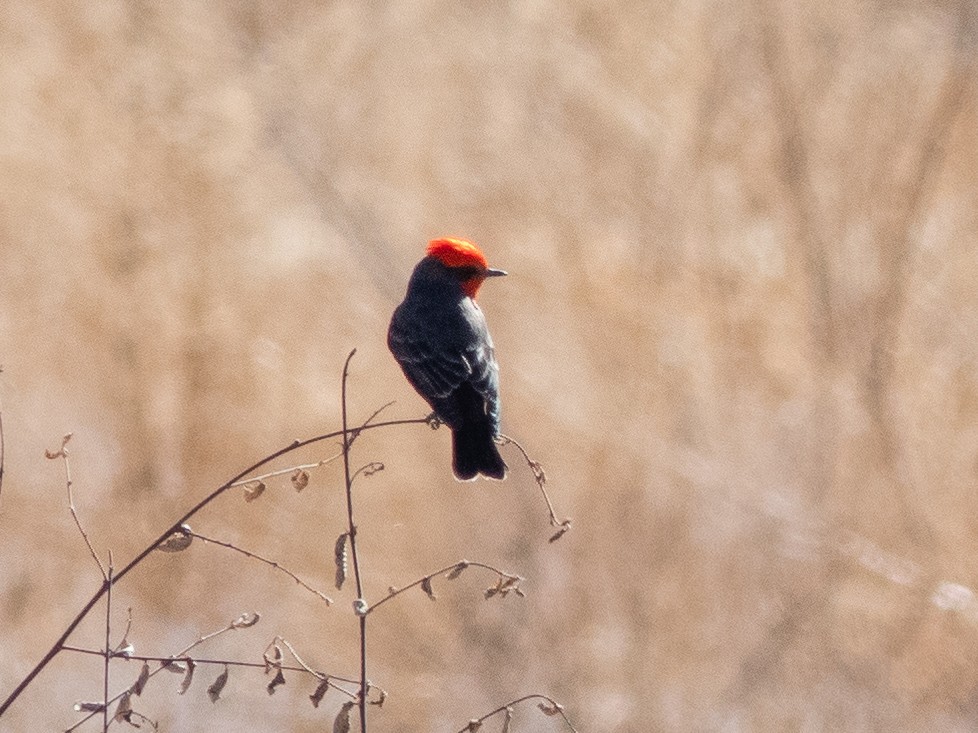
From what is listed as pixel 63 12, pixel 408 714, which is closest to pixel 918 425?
pixel 408 714

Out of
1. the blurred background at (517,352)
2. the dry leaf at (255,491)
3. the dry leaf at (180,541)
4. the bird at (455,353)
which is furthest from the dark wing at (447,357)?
the blurred background at (517,352)

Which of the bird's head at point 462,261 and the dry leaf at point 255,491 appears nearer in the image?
the dry leaf at point 255,491

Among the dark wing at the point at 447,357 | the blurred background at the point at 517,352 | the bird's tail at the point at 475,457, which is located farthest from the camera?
the blurred background at the point at 517,352

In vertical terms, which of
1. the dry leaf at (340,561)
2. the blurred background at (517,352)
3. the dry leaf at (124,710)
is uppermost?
the blurred background at (517,352)

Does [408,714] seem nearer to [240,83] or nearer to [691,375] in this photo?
[691,375]

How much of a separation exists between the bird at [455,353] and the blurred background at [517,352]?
61.1 inches

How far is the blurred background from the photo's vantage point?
16.1 ft

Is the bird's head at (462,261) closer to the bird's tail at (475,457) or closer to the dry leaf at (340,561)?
the bird's tail at (475,457)

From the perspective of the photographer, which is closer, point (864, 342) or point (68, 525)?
point (68, 525)

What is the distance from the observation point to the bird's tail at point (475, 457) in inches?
113

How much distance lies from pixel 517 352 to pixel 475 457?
2.37 metres

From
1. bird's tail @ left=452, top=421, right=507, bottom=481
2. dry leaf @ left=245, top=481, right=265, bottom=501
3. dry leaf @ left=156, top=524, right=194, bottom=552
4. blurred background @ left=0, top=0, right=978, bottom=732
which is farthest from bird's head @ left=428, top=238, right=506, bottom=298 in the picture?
dry leaf @ left=156, top=524, right=194, bottom=552

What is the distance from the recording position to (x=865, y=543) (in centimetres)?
528

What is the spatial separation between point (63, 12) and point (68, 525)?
2.03 metres
